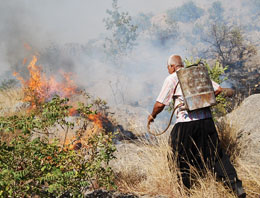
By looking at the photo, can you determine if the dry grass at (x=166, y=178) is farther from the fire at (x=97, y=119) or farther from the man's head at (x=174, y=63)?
the fire at (x=97, y=119)

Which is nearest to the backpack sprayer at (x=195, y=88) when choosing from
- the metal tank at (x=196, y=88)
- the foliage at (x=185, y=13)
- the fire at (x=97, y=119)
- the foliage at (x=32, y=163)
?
the metal tank at (x=196, y=88)

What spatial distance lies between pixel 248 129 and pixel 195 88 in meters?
1.87

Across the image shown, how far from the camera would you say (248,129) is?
358cm

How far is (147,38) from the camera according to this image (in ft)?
211

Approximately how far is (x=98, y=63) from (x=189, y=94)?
1132 inches

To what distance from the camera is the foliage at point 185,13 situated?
2970 inches

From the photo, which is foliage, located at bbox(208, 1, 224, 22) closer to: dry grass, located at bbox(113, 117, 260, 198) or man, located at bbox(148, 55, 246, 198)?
dry grass, located at bbox(113, 117, 260, 198)

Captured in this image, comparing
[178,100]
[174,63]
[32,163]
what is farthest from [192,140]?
[32,163]

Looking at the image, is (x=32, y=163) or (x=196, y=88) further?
(x=196, y=88)

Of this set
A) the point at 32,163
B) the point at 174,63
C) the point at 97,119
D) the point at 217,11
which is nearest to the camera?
the point at 32,163

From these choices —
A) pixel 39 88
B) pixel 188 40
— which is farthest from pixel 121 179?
pixel 188 40

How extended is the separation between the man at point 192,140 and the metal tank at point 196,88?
129mm

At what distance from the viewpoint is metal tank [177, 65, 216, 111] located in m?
2.32

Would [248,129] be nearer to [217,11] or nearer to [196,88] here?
[196,88]
